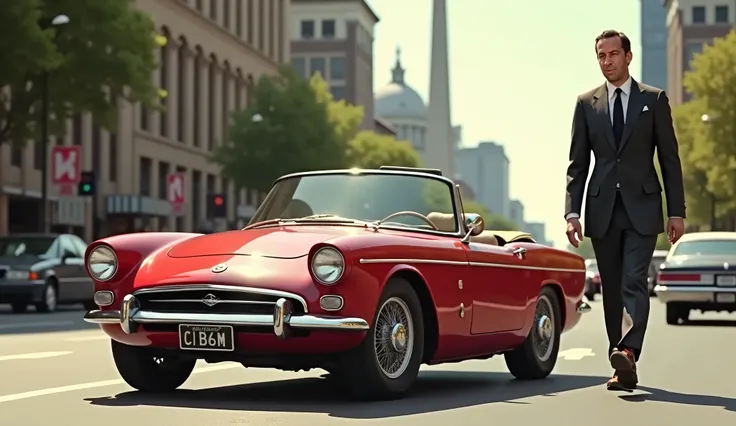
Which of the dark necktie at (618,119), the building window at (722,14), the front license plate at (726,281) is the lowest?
the front license plate at (726,281)

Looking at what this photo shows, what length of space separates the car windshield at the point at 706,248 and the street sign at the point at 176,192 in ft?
134

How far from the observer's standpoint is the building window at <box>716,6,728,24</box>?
14788 cm

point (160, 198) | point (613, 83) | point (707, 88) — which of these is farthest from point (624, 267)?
point (160, 198)

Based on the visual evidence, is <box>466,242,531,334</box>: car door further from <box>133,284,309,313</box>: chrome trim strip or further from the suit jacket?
<box>133,284,309,313</box>: chrome trim strip

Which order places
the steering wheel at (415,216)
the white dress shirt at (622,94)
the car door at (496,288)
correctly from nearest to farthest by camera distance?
the white dress shirt at (622,94) → the steering wheel at (415,216) → the car door at (496,288)

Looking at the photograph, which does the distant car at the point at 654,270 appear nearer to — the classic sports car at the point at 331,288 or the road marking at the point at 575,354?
the road marking at the point at 575,354

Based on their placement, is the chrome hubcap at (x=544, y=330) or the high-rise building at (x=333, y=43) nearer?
the chrome hubcap at (x=544, y=330)

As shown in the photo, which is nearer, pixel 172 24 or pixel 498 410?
pixel 498 410

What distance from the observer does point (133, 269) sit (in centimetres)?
968

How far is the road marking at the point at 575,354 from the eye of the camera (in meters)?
14.6

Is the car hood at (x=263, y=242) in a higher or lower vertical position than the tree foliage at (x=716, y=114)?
lower

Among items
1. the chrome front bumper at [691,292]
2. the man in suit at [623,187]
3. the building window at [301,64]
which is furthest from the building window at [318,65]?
the man in suit at [623,187]

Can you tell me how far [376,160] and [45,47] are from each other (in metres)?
72.7

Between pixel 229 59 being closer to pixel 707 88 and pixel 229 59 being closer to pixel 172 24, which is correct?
pixel 172 24
